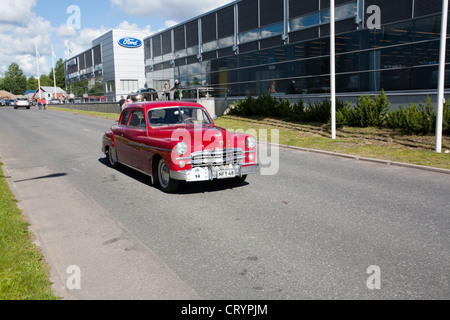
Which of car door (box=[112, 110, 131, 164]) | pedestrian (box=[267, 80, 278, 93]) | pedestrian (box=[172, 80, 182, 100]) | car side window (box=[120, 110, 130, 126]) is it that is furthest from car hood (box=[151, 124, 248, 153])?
pedestrian (box=[172, 80, 182, 100])

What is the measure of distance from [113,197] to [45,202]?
1.22 meters

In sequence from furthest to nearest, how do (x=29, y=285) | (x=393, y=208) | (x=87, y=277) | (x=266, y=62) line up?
(x=266, y=62) < (x=393, y=208) < (x=87, y=277) < (x=29, y=285)

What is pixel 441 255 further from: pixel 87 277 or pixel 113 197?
pixel 113 197

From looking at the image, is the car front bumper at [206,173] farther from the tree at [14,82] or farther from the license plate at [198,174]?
the tree at [14,82]

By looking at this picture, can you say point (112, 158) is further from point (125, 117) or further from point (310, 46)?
point (310, 46)

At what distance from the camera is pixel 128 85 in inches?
2355

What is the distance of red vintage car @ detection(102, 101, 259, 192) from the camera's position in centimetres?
721

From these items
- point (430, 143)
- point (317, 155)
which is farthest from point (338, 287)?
point (430, 143)

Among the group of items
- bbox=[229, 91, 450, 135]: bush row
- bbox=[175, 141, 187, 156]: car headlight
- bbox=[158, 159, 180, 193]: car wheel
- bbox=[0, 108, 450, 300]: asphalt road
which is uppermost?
bbox=[229, 91, 450, 135]: bush row

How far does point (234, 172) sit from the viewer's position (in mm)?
7582

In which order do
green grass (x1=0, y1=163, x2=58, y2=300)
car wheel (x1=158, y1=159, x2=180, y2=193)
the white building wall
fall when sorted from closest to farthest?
1. green grass (x1=0, y1=163, x2=58, y2=300)
2. car wheel (x1=158, y1=159, x2=180, y2=193)
3. the white building wall

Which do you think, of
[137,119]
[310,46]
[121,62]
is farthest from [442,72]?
[121,62]

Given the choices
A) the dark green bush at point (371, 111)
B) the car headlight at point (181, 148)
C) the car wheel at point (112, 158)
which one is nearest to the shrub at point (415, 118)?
the dark green bush at point (371, 111)

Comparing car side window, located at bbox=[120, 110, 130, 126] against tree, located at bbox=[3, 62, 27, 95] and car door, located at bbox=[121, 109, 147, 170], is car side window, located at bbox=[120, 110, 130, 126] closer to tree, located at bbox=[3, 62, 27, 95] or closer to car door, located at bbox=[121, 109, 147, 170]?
car door, located at bbox=[121, 109, 147, 170]
